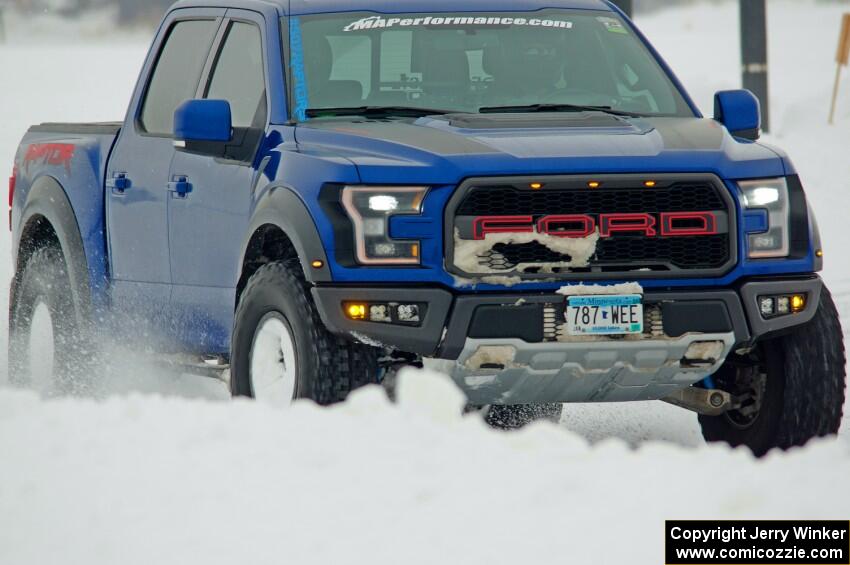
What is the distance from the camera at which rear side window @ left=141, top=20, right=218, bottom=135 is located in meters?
7.03

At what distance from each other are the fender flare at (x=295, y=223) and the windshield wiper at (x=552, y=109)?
0.92 meters

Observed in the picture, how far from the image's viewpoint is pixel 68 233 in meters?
7.42

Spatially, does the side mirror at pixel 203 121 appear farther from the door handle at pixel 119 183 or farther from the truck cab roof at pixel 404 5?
the door handle at pixel 119 183

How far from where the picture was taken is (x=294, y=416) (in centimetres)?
500

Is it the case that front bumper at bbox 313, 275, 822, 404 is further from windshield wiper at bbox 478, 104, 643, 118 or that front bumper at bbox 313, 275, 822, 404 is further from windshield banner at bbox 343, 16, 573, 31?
windshield banner at bbox 343, 16, 573, 31

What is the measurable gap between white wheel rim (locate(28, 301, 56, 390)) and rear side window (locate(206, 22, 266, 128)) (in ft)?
5.00

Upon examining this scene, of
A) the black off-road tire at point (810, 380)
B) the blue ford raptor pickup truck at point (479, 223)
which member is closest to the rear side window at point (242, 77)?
the blue ford raptor pickup truck at point (479, 223)

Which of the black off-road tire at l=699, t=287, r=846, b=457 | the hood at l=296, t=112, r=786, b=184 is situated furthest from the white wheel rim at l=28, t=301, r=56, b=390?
the black off-road tire at l=699, t=287, r=846, b=457

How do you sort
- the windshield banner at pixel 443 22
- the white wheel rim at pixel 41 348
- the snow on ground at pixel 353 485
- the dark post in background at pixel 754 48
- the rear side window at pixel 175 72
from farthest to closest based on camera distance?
the dark post in background at pixel 754 48 → the white wheel rim at pixel 41 348 → the rear side window at pixel 175 72 → the windshield banner at pixel 443 22 → the snow on ground at pixel 353 485

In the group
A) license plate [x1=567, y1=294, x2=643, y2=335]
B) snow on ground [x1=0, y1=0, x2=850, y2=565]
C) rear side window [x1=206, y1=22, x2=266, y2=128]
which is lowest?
snow on ground [x1=0, y1=0, x2=850, y2=565]

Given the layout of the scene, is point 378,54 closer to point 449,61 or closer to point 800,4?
point 449,61

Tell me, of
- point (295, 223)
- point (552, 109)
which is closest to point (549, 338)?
point (295, 223)

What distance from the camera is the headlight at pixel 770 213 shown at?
5.61 m

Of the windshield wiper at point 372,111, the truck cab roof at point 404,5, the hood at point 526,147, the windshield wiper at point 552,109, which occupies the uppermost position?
the truck cab roof at point 404,5
